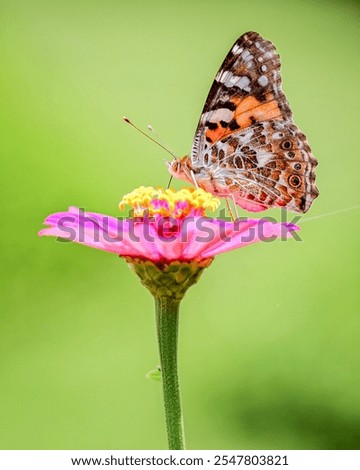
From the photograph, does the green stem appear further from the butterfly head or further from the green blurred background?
the green blurred background

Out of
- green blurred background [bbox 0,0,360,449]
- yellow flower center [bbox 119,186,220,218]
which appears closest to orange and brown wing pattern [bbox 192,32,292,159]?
yellow flower center [bbox 119,186,220,218]

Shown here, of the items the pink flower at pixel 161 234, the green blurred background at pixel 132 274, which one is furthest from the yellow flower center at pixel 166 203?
the green blurred background at pixel 132 274

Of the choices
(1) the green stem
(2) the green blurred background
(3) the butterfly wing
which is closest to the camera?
(1) the green stem

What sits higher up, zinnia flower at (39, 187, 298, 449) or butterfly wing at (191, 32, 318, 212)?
butterfly wing at (191, 32, 318, 212)

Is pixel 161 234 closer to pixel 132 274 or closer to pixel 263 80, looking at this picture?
pixel 263 80

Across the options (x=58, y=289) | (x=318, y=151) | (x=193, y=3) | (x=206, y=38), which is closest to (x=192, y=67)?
(x=206, y=38)

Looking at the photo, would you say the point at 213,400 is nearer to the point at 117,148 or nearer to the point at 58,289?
the point at 58,289

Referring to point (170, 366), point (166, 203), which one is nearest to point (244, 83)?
point (166, 203)
